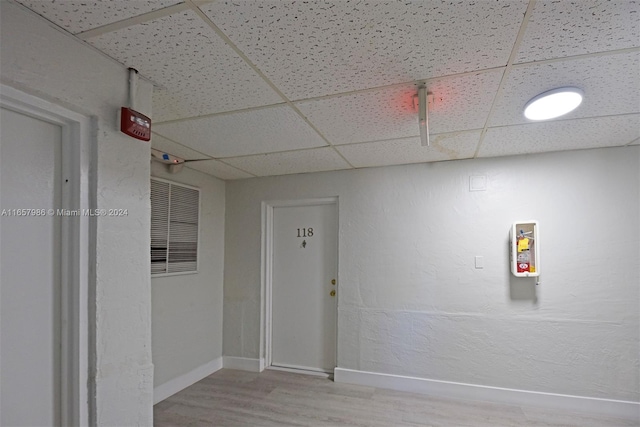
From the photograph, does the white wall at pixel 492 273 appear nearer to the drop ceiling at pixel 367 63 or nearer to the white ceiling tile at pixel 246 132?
the drop ceiling at pixel 367 63

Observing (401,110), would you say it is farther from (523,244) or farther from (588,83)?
(523,244)

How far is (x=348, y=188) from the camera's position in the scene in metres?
3.61

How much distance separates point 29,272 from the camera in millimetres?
1244

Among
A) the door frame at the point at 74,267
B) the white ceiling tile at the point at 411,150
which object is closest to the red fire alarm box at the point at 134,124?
the door frame at the point at 74,267

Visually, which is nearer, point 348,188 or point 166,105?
point 166,105

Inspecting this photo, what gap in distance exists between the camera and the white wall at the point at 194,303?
314 centimetres

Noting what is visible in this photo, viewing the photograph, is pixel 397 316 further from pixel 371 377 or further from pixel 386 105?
pixel 386 105

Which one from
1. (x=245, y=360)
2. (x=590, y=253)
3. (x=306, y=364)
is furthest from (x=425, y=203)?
(x=245, y=360)

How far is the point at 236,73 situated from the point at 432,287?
2.64m

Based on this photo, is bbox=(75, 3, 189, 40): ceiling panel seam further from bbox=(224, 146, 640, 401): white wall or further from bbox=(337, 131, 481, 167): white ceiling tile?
bbox=(224, 146, 640, 401): white wall

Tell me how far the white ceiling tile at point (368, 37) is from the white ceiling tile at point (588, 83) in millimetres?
270

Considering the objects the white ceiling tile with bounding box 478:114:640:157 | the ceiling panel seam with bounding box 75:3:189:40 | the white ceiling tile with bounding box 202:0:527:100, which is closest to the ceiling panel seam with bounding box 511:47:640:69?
the white ceiling tile with bounding box 202:0:527:100

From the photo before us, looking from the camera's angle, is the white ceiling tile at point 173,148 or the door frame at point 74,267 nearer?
the door frame at point 74,267

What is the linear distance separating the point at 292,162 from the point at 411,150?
3.74 feet
